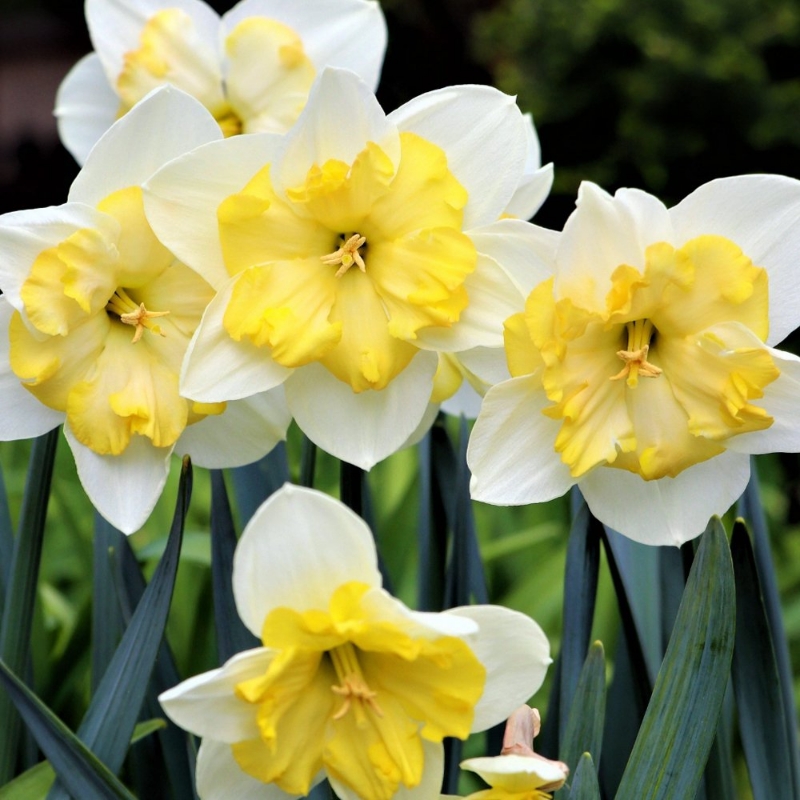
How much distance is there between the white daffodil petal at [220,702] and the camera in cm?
80

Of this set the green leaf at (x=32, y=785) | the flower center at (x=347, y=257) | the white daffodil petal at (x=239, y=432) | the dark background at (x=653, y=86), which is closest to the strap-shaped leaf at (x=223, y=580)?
the white daffodil petal at (x=239, y=432)

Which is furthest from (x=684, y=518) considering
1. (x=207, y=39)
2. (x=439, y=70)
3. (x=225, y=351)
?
(x=439, y=70)

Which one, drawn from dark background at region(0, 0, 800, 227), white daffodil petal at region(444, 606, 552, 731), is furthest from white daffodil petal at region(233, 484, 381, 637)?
dark background at region(0, 0, 800, 227)

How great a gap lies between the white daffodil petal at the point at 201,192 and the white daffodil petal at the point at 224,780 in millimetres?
418

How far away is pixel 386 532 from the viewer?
2102mm

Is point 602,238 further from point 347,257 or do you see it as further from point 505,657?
point 505,657

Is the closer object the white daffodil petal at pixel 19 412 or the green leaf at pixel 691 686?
the green leaf at pixel 691 686

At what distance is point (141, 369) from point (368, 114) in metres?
0.32

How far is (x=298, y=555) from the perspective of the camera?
824mm

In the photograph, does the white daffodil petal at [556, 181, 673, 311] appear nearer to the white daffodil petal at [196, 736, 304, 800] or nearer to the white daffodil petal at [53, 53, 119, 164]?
the white daffodil petal at [196, 736, 304, 800]

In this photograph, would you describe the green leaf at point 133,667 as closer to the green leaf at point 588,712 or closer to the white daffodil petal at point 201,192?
the white daffodil petal at point 201,192

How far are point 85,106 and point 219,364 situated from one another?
A: 0.85 m

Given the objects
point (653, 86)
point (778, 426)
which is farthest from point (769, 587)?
point (653, 86)

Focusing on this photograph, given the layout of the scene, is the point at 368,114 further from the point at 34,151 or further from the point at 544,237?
the point at 34,151
